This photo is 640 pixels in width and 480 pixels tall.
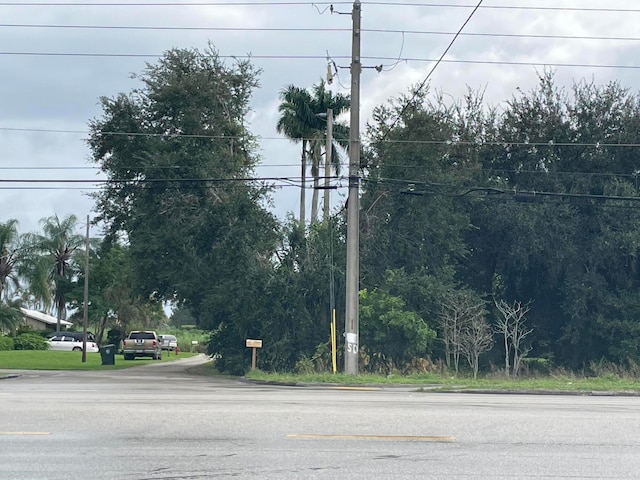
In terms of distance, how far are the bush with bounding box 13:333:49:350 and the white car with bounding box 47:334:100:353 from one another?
2.30 meters

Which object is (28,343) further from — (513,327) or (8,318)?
(513,327)

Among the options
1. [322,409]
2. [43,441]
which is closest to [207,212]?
[322,409]

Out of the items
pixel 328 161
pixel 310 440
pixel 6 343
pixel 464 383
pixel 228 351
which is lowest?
pixel 310 440

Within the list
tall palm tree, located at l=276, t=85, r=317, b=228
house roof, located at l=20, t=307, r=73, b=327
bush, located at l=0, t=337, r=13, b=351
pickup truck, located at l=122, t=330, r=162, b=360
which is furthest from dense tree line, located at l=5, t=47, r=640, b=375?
house roof, located at l=20, t=307, r=73, b=327

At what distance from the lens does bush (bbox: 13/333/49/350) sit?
70.1 meters

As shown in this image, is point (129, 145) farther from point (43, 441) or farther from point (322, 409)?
point (43, 441)

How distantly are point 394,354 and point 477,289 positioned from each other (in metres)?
7.94

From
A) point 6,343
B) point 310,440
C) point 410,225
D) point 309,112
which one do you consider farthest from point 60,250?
point 310,440

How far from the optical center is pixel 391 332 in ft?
107

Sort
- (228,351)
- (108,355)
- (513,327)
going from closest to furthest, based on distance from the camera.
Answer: (228,351)
(513,327)
(108,355)

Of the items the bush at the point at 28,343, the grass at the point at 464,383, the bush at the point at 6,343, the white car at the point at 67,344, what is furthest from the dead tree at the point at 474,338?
the white car at the point at 67,344

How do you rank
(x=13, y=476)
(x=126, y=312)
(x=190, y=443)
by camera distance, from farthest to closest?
(x=126, y=312) < (x=190, y=443) < (x=13, y=476)

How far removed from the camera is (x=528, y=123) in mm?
38438

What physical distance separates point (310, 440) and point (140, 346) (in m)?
45.7
